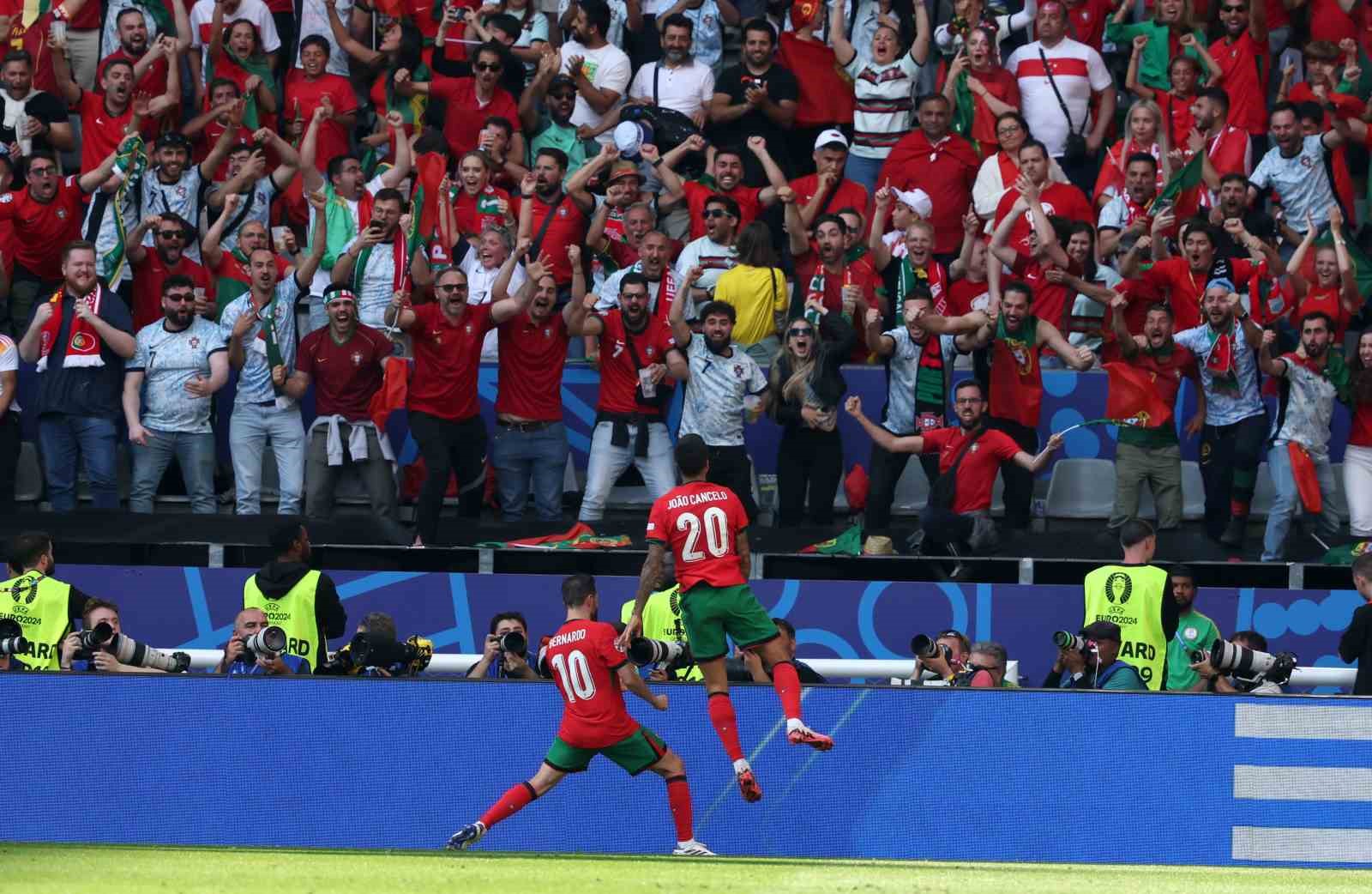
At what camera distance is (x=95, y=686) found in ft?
33.4

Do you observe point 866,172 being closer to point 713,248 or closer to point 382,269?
point 713,248

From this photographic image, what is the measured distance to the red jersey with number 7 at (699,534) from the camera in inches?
394

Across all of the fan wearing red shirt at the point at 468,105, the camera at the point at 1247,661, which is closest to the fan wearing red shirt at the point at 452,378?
the fan wearing red shirt at the point at 468,105

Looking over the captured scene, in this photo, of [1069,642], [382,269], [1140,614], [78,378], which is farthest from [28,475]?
[1140,614]

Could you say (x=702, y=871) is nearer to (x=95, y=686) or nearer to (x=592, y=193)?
(x=95, y=686)

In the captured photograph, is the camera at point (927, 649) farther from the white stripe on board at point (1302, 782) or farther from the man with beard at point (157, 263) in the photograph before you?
the man with beard at point (157, 263)

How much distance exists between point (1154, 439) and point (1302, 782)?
12.9 ft

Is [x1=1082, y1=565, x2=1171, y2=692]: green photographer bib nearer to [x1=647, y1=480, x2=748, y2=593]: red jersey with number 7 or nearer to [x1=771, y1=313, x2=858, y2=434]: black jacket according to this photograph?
[x1=647, y1=480, x2=748, y2=593]: red jersey with number 7

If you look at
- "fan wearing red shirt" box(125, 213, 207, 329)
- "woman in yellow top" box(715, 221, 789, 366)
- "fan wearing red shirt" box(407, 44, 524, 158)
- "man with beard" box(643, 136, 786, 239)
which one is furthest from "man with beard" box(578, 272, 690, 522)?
Answer: "fan wearing red shirt" box(125, 213, 207, 329)

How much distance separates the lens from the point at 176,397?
1377cm

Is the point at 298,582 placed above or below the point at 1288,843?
above

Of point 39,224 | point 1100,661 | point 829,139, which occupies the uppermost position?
point 829,139

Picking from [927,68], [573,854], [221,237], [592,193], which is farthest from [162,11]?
[573,854]

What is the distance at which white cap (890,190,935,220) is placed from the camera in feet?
48.5
